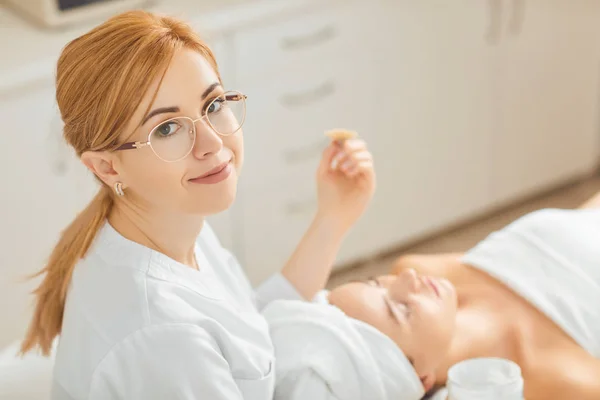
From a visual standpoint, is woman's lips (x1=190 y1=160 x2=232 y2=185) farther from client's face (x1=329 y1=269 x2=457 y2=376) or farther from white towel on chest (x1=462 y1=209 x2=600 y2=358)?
white towel on chest (x1=462 y1=209 x2=600 y2=358)

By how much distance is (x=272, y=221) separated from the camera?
281 cm

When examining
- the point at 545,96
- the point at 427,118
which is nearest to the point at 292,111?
the point at 427,118

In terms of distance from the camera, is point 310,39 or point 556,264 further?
point 310,39

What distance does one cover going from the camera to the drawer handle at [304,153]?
2764mm

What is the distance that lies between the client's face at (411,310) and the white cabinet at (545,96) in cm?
161

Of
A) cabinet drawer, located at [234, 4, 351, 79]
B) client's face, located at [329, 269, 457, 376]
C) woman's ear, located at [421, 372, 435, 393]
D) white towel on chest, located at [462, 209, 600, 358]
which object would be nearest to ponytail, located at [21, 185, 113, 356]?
client's face, located at [329, 269, 457, 376]

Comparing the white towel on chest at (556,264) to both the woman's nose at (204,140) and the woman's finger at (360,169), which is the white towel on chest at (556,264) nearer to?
the woman's finger at (360,169)

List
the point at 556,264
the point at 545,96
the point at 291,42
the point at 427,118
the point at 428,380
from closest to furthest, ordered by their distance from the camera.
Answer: the point at 428,380
the point at 556,264
the point at 291,42
the point at 427,118
the point at 545,96

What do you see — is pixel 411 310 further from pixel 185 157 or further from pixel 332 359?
pixel 185 157

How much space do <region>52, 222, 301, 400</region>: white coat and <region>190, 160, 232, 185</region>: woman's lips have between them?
131 millimetres

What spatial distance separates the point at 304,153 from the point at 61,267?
145cm

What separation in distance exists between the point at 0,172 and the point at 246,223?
2.52ft

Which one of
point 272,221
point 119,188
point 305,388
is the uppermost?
point 119,188

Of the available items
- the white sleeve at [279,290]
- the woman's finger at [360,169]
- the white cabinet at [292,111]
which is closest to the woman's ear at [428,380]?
the white sleeve at [279,290]
